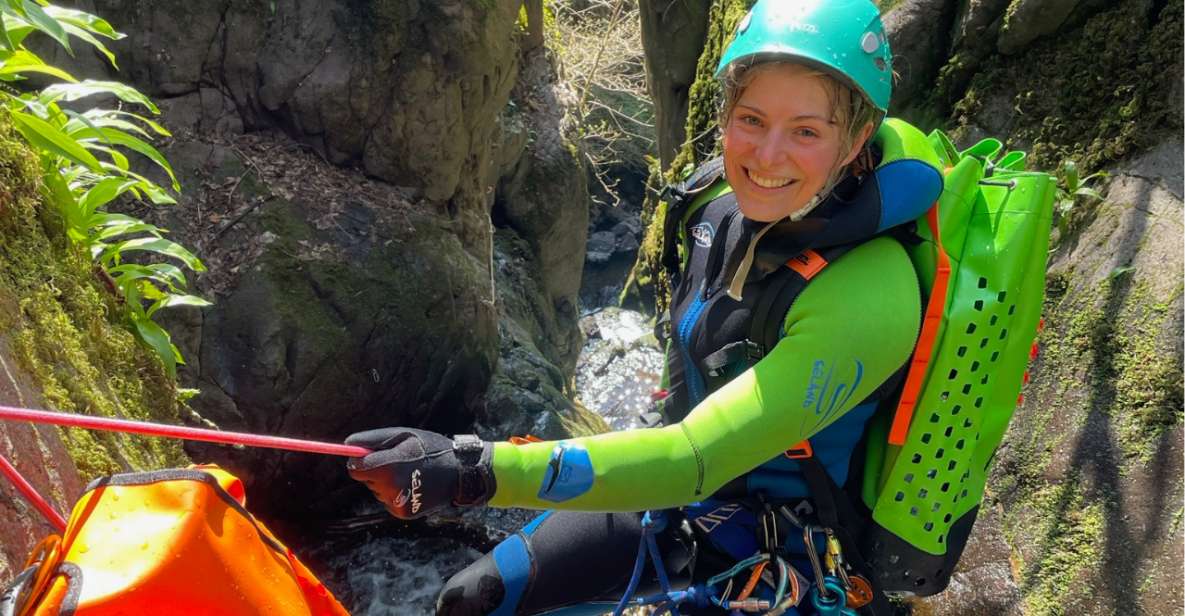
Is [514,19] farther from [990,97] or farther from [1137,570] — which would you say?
[1137,570]

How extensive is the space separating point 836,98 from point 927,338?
24.1 inches

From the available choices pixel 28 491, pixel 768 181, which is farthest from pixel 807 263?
pixel 28 491

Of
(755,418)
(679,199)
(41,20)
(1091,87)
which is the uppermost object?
(1091,87)

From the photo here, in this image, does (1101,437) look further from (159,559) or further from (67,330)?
(67,330)

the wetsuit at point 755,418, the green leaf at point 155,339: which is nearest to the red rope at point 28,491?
the wetsuit at point 755,418

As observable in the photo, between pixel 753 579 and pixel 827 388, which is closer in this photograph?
pixel 827 388

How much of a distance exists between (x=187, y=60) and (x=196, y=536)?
18.2 feet

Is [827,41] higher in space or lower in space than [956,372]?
higher

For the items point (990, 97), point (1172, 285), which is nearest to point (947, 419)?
point (1172, 285)

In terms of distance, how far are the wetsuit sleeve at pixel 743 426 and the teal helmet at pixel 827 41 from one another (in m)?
0.48

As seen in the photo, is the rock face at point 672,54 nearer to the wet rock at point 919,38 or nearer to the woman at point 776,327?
the wet rock at point 919,38

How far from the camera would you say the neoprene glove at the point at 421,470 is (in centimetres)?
145

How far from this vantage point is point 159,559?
1.10 meters

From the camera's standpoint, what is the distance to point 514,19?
7320 mm
